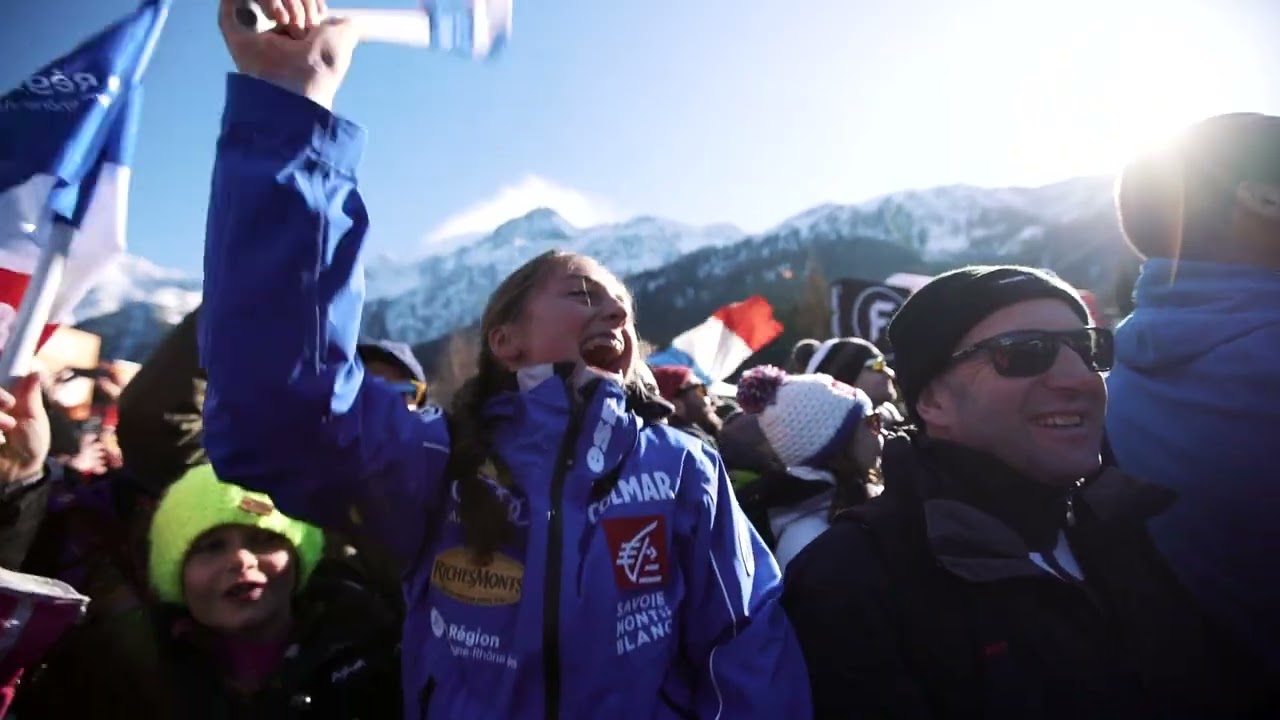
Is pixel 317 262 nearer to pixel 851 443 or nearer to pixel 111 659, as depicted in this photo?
pixel 111 659

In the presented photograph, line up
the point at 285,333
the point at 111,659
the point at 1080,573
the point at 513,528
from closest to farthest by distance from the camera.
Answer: the point at 285,333 → the point at 513,528 → the point at 1080,573 → the point at 111,659

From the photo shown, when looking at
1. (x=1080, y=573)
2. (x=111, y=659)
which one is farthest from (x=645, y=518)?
(x=111, y=659)

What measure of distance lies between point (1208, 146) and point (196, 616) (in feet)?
9.09

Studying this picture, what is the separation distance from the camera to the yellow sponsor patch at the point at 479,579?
1356 millimetres

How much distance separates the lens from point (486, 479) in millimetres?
1431

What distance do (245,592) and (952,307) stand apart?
6.52ft

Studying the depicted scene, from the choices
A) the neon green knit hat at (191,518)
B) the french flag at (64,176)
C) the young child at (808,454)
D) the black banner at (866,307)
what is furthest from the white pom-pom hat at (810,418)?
the black banner at (866,307)

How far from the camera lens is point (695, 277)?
186ft

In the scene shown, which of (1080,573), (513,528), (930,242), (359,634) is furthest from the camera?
(930,242)

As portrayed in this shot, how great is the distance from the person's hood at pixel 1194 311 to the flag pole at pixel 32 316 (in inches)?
112

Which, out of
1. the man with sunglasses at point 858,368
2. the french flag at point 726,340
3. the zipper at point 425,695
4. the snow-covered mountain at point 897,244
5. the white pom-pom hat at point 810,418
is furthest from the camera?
the snow-covered mountain at point 897,244

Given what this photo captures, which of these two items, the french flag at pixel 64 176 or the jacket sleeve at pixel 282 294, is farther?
the french flag at pixel 64 176

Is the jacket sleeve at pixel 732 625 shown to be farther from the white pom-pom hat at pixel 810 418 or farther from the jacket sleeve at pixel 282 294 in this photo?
the white pom-pom hat at pixel 810 418

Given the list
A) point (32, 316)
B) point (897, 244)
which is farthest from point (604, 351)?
point (897, 244)
